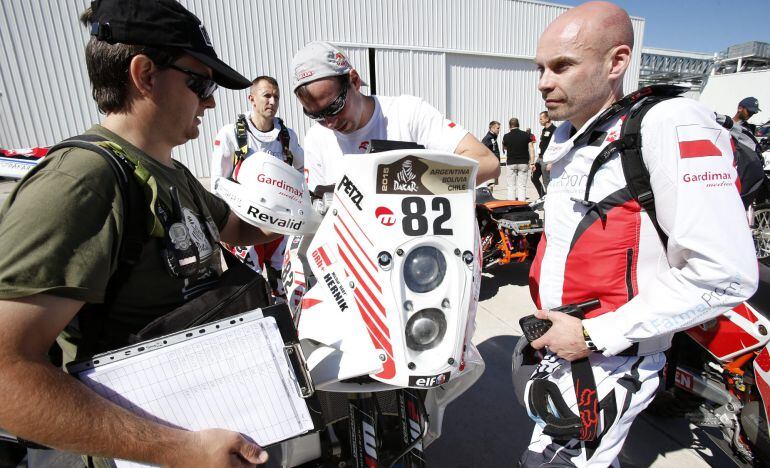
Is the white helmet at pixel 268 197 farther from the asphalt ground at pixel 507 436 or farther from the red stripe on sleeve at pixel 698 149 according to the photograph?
the asphalt ground at pixel 507 436

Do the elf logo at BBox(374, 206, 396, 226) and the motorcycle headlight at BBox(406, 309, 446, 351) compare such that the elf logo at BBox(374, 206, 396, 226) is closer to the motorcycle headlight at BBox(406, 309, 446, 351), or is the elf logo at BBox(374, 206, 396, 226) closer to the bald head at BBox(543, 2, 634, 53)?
the motorcycle headlight at BBox(406, 309, 446, 351)

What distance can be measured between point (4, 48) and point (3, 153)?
1134cm

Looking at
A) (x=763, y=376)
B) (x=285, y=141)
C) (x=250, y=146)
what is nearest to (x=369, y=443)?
(x=763, y=376)

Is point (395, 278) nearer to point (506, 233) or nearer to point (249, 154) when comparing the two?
point (249, 154)

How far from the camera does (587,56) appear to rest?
1497mm

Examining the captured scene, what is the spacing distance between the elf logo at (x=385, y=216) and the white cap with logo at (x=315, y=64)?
3.46 ft

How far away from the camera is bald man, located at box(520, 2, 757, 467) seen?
1.24 m

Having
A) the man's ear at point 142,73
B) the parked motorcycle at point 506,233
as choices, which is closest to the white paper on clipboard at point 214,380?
the man's ear at point 142,73

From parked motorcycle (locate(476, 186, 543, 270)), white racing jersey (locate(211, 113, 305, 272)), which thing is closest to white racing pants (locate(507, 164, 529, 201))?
parked motorcycle (locate(476, 186, 543, 270))

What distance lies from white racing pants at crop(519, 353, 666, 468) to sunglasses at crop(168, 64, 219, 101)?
1724mm

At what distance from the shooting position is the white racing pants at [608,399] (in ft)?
5.01

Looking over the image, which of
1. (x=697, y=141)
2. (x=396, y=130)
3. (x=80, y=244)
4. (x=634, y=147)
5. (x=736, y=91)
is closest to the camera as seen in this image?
(x=80, y=244)

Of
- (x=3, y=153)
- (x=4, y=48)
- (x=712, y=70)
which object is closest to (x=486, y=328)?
(x=3, y=153)

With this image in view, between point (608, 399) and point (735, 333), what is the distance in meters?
1.07
